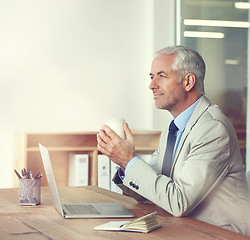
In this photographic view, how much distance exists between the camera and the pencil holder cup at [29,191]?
5.80 ft

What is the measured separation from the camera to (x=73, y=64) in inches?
171

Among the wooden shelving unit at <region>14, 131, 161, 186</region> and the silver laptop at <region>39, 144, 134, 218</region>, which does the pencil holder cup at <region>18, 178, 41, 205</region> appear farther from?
the wooden shelving unit at <region>14, 131, 161, 186</region>

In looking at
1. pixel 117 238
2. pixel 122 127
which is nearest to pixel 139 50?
pixel 122 127

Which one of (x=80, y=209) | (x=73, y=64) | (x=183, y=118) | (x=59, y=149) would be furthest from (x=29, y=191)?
(x=73, y=64)

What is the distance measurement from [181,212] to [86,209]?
1.13 ft

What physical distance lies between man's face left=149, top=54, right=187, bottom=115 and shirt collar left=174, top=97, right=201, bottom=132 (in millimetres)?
50

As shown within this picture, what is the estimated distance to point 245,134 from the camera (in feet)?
11.2

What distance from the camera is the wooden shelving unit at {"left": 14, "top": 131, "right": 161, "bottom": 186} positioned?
387cm

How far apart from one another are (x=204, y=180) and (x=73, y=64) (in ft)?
9.80

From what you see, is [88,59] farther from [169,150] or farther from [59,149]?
[169,150]

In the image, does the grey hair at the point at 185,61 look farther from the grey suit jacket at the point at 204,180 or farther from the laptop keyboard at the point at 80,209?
the laptop keyboard at the point at 80,209

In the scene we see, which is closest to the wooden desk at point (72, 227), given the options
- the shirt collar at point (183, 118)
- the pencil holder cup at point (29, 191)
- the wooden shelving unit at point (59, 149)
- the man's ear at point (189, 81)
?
the pencil holder cup at point (29, 191)

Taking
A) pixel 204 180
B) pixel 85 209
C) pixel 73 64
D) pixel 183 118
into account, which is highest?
pixel 73 64

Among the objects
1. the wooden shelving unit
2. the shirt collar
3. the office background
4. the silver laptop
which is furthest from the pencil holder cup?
the office background
